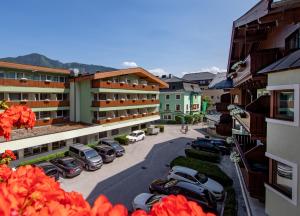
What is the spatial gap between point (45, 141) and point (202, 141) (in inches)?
736

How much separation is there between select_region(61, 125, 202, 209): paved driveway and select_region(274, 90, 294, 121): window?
11385 mm

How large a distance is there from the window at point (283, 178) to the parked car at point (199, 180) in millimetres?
8836

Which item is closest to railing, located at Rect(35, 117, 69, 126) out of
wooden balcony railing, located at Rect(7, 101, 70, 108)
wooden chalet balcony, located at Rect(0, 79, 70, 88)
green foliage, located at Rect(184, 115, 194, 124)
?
wooden balcony railing, located at Rect(7, 101, 70, 108)

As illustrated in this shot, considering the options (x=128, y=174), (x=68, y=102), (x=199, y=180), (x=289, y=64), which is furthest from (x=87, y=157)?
(x=289, y=64)

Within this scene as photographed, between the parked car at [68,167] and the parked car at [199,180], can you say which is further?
the parked car at [68,167]

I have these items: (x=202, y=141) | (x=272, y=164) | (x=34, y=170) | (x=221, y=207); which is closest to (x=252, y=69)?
(x=272, y=164)

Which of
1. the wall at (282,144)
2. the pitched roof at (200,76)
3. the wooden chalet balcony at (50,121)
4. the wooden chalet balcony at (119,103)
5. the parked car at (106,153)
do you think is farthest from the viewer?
the pitched roof at (200,76)

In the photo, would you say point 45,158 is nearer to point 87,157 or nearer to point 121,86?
point 87,157

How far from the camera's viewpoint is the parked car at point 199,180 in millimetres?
15381

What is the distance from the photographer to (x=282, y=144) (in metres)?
6.49

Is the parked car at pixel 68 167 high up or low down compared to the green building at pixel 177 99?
down

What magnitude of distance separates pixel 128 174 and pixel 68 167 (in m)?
5.41

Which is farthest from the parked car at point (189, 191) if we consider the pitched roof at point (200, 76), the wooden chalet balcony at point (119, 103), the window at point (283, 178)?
the pitched roof at point (200, 76)

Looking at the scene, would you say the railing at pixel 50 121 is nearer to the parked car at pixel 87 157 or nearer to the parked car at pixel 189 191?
the parked car at pixel 87 157
